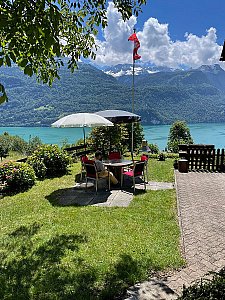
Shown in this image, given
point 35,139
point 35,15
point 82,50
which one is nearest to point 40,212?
point 82,50

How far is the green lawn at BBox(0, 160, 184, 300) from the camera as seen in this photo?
10.7 ft

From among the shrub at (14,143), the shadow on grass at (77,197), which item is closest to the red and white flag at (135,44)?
the shadow on grass at (77,197)

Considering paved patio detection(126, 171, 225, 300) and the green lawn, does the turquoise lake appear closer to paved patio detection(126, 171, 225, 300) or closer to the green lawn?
paved patio detection(126, 171, 225, 300)

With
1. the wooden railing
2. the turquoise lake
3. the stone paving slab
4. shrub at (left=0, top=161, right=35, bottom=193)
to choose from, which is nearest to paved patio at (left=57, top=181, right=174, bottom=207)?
the stone paving slab

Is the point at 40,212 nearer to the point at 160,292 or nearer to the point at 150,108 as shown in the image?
the point at 160,292

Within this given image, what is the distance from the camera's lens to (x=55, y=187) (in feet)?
27.7

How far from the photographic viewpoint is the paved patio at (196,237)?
10.5 feet

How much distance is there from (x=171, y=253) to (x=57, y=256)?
176 centimetres

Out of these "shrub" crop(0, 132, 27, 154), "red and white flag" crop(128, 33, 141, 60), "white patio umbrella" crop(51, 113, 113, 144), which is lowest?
"shrub" crop(0, 132, 27, 154)

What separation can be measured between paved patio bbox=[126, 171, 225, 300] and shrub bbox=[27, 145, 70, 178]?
4.51m

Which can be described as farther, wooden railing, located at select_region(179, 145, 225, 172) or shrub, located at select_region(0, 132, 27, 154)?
shrub, located at select_region(0, 132, 27, 154)

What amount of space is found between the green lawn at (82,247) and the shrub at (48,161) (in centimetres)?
300

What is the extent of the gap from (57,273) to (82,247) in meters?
0.77

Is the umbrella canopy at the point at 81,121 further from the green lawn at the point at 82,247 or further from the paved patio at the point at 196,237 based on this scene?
the paved patio at the point at 196,237
